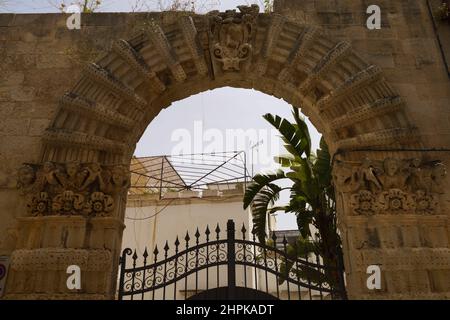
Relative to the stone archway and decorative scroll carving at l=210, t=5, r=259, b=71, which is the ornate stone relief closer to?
the stone archway

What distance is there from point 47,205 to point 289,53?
352 centimetres

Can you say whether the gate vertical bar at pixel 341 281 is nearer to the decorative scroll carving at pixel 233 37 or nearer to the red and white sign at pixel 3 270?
the decorative scroll carving at pixel 233 37

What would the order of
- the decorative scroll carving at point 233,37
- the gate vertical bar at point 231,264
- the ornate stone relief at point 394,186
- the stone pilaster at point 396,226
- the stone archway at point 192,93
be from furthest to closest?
the decorative scroll carving at point 233,37
the gate vertical bar at point 231,264
the ornate stone relief at point 394,186
the stone archway at point 192,93
the stone pilaster at point 396,226

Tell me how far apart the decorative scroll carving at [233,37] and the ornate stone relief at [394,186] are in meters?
2.06

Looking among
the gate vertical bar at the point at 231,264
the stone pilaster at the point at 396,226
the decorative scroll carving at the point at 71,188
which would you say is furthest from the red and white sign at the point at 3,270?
the stone pilaster at the point at 396,226

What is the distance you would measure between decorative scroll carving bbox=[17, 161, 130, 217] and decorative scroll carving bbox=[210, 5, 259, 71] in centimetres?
203

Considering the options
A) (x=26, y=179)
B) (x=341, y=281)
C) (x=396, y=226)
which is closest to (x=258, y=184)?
(x=341, y=281)

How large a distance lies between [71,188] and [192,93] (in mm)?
2208

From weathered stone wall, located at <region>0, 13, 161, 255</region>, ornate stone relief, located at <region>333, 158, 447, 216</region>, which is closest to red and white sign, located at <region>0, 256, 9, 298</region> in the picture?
weathered stone wall, located at <region>0, 13, 161, 255</region>

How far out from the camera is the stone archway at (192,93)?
13.8 ft

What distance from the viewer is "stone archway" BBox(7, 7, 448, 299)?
4.20 meters

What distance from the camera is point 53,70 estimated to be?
5473 mm
